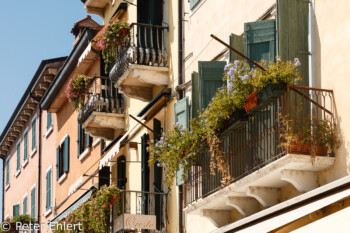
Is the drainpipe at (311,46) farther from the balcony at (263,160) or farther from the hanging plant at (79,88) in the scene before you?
the hanging plant at (79,88)

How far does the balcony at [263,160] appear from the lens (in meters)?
10.8

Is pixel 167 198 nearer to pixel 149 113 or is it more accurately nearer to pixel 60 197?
pixel 149 113

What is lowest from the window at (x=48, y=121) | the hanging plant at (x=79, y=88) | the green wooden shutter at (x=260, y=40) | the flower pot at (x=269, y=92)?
the flower pot at (x=269, y=92)

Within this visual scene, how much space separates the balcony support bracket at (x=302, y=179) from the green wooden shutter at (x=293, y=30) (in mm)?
1313

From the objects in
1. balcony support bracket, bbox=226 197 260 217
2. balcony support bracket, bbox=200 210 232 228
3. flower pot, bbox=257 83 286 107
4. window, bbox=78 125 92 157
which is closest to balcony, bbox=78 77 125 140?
window, bbox=78 125 92 157

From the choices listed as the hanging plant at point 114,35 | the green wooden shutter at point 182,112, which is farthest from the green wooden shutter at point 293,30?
→ the hanging plant at point 114,35

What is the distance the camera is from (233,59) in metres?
13.2

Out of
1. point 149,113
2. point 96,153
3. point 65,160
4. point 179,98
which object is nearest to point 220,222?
point 179,98

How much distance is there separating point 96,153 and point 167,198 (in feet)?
19.3

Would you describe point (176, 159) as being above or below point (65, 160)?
below

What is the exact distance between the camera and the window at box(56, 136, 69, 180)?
25281mm

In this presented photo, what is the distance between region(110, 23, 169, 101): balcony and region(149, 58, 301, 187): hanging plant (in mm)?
2992

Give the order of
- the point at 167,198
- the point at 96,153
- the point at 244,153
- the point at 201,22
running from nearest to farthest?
the point at 244,153 → the point at 201,22 → the point at 167,198 → the point at 96,153

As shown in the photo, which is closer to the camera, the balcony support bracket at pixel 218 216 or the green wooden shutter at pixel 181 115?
the balcony support bracket at pixel 218 216
